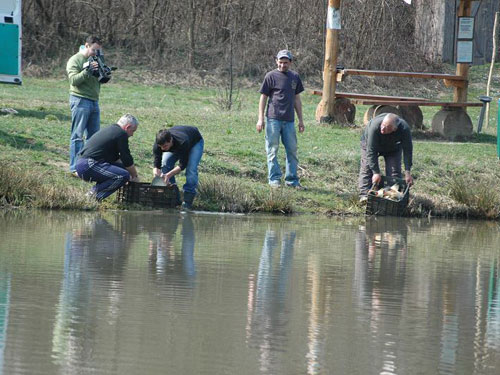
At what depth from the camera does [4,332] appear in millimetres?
7539

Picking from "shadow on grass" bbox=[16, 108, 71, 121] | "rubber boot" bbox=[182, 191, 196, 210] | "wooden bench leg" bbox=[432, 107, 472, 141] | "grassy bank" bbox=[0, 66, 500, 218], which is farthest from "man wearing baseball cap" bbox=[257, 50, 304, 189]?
"wooden bench leg" bbox=[432, 107, 472, 141]

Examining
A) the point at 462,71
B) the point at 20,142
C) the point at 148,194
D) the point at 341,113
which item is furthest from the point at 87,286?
the point at 462,71

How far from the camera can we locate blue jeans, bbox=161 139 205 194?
1471cm

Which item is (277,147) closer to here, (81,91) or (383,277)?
(81,91)

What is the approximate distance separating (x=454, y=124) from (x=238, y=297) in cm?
1360

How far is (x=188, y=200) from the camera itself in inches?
583

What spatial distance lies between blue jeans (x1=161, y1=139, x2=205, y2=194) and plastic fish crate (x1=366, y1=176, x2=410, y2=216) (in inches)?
102

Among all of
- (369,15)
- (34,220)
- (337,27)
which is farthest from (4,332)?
(369,15)

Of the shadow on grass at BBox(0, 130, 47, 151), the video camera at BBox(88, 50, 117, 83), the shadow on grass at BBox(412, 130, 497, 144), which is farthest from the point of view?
the shadow on grass at BBox(412, 130, 497, 144)

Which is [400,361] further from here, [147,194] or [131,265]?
[147,194]

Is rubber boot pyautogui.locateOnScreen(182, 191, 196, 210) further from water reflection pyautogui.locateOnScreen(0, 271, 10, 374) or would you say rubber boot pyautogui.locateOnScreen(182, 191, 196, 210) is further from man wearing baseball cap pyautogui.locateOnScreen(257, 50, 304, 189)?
water reflection pyautogui.locateOnScreen(0, 271, 10, 374)

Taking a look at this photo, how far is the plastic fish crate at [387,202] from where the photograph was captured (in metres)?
15.4

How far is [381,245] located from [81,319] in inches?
220

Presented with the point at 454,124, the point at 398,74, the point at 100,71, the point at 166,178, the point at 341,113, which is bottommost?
the point at 166,178
